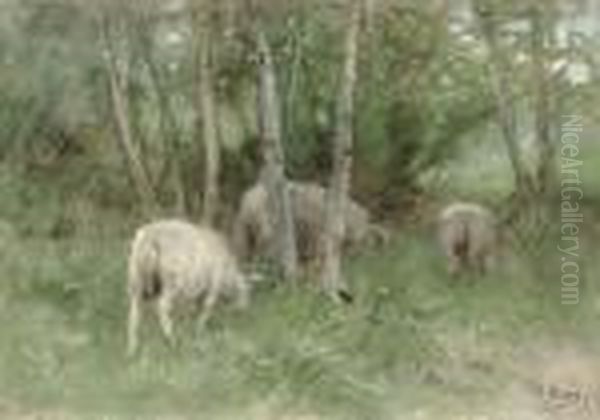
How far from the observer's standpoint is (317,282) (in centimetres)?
984

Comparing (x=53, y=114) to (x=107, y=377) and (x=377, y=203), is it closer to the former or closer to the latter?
(x=377, y=203)

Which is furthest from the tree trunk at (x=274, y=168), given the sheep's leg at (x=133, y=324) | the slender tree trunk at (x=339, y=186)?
the sheep's leg at (x=133, y=324)

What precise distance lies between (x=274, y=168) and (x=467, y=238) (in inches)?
67.1

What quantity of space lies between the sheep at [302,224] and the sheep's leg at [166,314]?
5.43 feet

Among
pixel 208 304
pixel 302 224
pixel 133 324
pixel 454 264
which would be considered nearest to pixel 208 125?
pixel 302 224

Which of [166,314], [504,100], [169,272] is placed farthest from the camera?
[504,100]

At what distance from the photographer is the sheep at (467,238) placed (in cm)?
1085

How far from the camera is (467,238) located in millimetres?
10914

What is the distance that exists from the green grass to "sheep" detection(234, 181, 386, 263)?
475 mm

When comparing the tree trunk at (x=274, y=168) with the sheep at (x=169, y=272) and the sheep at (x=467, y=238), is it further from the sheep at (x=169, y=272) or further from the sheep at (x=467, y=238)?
the sheep at (x=467, y=238)

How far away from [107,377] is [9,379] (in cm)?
51

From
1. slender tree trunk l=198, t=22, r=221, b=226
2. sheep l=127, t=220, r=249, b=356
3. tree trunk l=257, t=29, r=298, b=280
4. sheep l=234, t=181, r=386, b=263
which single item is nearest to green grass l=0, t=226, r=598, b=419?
sheep l=127, t=220, r=249, b=356

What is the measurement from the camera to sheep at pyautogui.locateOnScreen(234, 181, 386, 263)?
10797 millimetres

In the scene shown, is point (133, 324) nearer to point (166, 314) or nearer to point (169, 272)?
point (166, 314)
